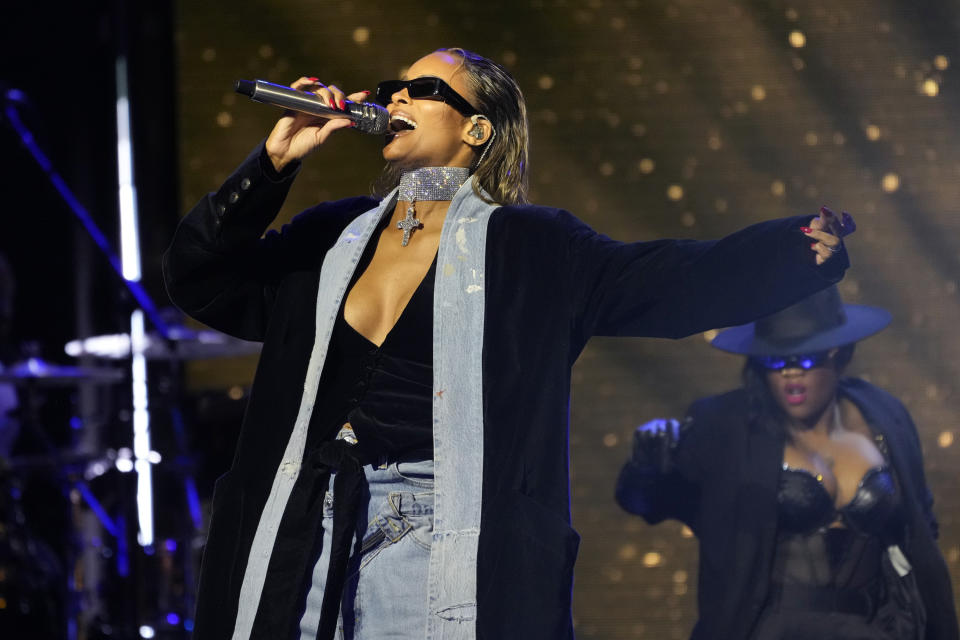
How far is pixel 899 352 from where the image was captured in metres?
3.50

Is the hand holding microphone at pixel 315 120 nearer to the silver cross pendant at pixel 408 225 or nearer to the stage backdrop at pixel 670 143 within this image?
the silver cross pendant at pixel 408 225

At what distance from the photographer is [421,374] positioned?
1701mm

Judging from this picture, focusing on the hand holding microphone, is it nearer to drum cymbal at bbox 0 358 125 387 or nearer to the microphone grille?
the microphone grille

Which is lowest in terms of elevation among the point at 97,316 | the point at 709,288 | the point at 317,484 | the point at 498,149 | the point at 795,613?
the point at 795,613

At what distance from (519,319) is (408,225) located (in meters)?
0.28

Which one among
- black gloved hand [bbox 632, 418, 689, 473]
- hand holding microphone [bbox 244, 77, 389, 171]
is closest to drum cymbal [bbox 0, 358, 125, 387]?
black gloved hand [bbox 632, 418, 689, 473]

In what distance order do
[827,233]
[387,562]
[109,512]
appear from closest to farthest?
[827,233]
[387,562]
[109,512]

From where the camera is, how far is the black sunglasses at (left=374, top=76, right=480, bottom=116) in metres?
1.88

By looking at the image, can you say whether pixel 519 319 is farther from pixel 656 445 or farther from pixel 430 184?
pixel 656 445

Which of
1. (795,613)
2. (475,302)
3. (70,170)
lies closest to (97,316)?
(70,170)

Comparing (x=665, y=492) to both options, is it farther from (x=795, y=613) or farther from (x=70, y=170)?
(x=70, y=170)

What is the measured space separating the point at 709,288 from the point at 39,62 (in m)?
3.74

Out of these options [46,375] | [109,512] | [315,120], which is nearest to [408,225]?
[315,120]

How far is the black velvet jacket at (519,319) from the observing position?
5.08 ft
